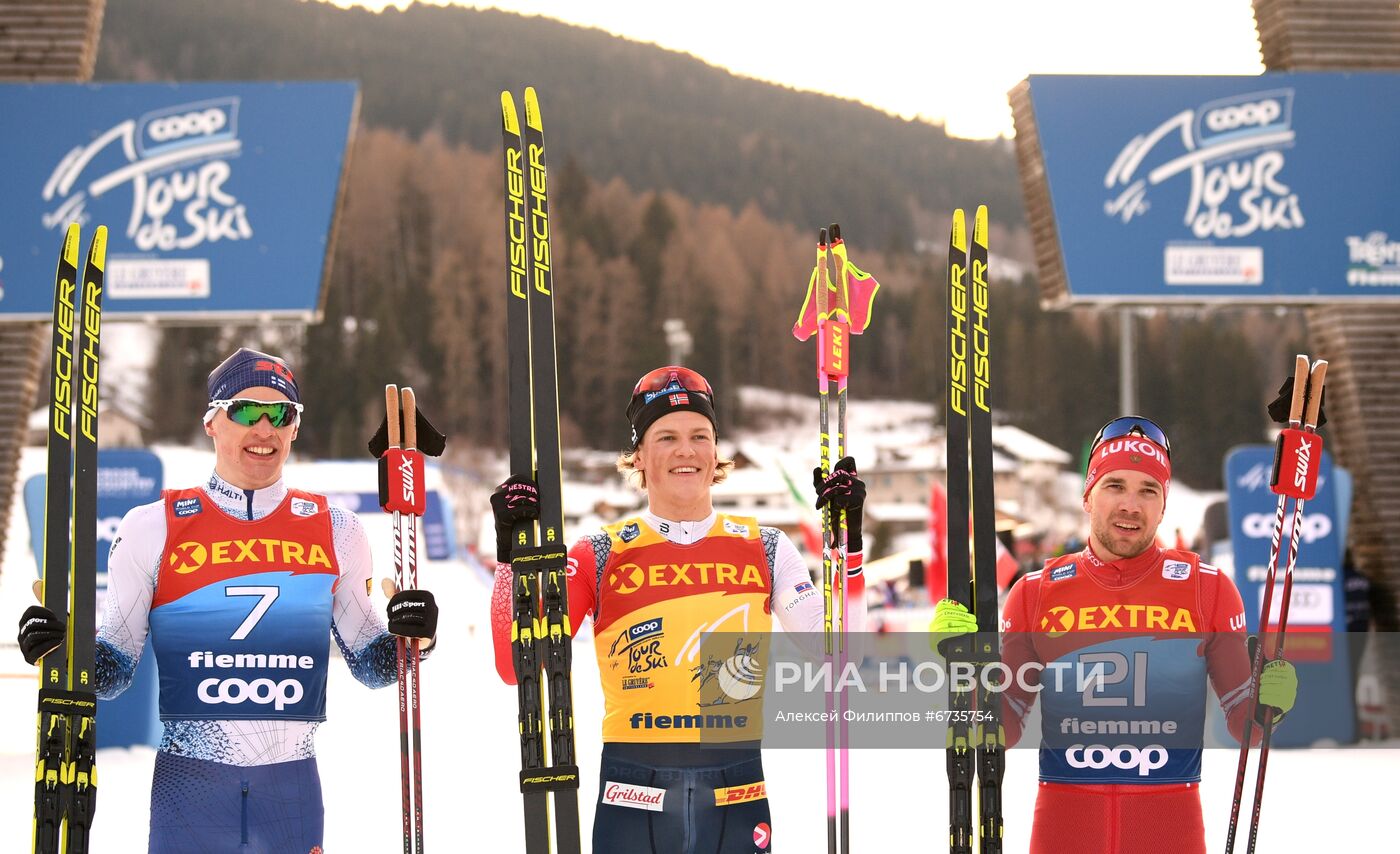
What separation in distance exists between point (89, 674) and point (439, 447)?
1.03 metres

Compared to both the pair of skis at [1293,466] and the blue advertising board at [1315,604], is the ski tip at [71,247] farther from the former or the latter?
the blue advertising board at [1315,604]

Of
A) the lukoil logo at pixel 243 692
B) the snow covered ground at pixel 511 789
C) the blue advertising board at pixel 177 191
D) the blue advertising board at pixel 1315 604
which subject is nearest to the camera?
the lukoil logo at pixel 243 692

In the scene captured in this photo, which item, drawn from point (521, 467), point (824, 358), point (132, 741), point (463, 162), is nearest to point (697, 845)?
point (521, 467)

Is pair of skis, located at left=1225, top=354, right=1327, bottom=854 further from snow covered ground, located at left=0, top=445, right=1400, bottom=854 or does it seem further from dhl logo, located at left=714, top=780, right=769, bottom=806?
snow covered ground, located at left=0, top=445, right=1400, bottom=854

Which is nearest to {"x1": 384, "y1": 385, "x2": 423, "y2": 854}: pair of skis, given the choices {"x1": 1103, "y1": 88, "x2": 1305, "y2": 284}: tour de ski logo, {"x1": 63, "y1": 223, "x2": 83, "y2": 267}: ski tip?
{"x1": 63, "y1": 223, "x2": 83, "y2": 267}: ski tip

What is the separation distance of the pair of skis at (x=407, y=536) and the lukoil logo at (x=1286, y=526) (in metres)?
7.95

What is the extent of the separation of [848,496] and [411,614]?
3.83 ft

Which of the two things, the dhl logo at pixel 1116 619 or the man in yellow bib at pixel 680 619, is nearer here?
the man in yellow bib at pixel 680 619

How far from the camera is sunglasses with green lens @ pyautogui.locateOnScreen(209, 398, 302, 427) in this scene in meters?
3.65

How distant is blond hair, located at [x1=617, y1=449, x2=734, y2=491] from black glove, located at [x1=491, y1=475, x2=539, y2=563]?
1.15 feet

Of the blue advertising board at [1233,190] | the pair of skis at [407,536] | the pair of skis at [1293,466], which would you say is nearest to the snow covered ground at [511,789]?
the pair of skis at [1293,466]

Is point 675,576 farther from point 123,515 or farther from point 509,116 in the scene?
point 123,515

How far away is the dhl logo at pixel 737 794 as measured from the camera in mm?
3615

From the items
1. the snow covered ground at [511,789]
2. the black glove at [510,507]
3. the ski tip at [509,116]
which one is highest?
the ski tip at [509,116]
